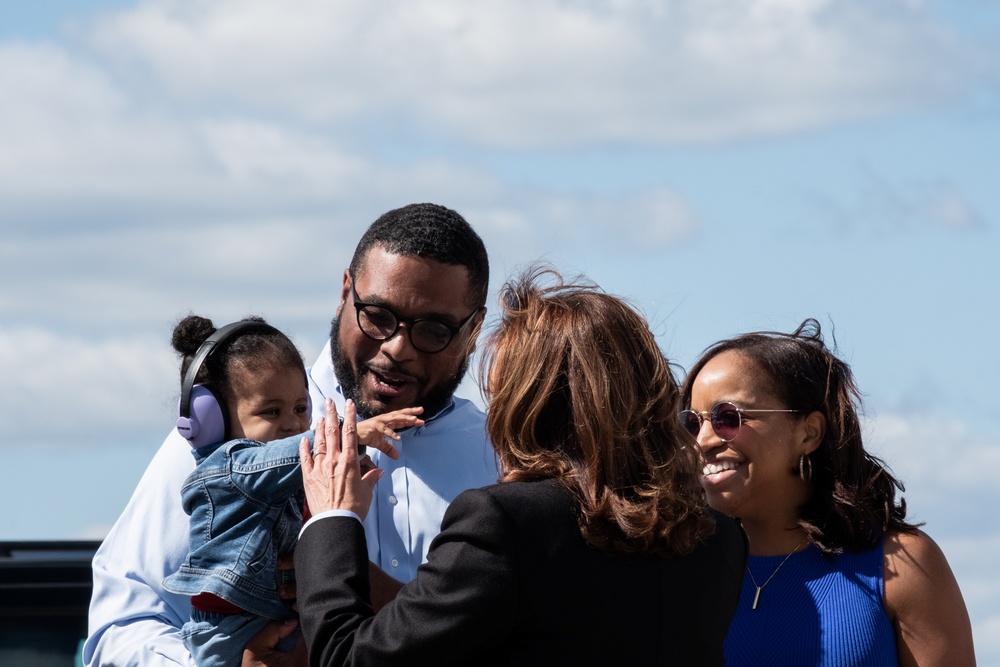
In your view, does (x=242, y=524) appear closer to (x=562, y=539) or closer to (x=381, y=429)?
(x=381, y=429)

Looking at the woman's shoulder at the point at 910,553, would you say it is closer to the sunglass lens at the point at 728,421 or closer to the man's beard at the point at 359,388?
the sunglass lens at the point at 728,421

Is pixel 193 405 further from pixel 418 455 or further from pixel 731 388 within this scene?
pixel 731 388

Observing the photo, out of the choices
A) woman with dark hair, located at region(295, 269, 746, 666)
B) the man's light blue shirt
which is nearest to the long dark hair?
the man's light blue shirt

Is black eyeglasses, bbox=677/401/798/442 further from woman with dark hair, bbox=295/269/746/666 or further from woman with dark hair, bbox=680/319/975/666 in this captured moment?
woman with dark hair, bbox=295/269/746/666

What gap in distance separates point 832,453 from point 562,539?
169 centimetres

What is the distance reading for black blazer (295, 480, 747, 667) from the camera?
249cm

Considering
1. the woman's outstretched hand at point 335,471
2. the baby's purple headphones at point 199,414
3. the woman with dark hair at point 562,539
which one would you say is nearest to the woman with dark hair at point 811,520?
the woman with dark hair at point 562,539

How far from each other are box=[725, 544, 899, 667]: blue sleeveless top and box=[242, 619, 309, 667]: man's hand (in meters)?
1.29

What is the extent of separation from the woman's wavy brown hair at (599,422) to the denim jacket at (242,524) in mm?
691

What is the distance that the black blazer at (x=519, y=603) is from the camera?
2.49 metres

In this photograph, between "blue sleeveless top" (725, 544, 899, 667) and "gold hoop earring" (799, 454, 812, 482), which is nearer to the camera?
"blue sleeveless top" (725, 544, 899, 667)

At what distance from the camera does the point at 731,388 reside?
4.01 m

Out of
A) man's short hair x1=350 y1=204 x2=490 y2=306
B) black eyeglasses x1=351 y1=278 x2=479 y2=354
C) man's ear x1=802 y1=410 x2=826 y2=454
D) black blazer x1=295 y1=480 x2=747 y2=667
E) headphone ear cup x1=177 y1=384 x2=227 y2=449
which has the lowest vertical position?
black blazer x1=295 y1=480 x2=747 y2=667

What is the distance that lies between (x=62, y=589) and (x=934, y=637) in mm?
2690
